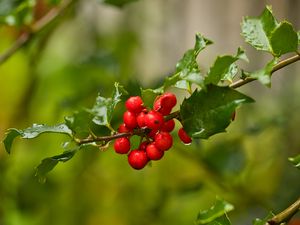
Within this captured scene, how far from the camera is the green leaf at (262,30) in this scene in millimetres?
534

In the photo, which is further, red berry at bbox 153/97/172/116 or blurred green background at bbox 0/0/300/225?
blurred green background at bbox 0/0/300/225

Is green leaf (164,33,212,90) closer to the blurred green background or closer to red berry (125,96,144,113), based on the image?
red berry (125,96,144,113)

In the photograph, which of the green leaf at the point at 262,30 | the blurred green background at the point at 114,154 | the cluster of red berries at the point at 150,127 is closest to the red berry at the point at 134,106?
the cluster of red berries at the point at 150,127

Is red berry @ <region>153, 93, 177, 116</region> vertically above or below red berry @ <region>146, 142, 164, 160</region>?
above

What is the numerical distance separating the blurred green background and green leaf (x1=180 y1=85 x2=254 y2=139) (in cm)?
36

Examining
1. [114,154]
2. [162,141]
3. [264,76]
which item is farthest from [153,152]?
[114,154]

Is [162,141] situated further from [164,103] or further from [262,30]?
[262,30]

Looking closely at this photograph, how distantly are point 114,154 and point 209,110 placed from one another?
41.7 inches

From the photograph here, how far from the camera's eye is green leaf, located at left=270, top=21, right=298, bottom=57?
506 mm

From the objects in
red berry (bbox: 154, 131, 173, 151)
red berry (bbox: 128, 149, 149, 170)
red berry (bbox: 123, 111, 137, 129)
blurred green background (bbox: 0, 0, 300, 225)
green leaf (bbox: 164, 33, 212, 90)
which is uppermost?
green leaf (bbox: 164, 33, 212, 90)

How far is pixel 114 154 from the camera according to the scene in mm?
1546

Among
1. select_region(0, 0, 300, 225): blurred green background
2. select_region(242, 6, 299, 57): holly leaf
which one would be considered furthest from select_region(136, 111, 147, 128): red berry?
Result: select_region(0, 0, 300, 225): blurred green background

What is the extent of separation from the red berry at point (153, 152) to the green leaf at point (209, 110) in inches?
1.2

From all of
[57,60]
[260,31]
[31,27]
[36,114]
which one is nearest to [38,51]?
[36,114]
